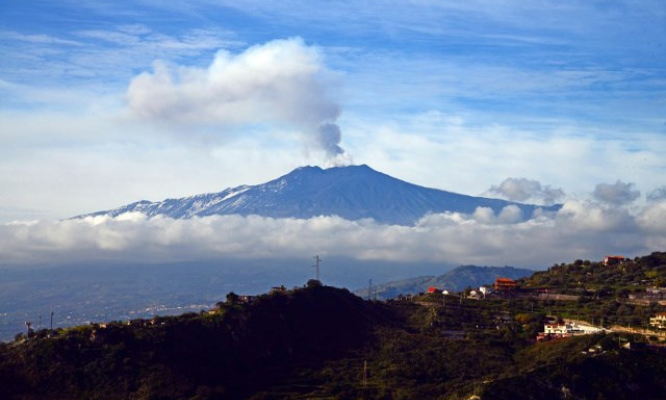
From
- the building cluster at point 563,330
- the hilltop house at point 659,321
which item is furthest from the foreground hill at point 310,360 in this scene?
the hilltop house at point 659,321

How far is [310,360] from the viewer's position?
69625 millimetres

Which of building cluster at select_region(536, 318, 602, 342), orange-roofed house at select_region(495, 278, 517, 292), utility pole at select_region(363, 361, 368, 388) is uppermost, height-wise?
orange-roofed house at select_region(495, 278, 517, 292)

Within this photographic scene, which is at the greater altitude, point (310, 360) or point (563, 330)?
point (563, 330)

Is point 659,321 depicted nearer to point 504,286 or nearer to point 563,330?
point 563,330

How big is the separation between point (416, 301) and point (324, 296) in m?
16.8

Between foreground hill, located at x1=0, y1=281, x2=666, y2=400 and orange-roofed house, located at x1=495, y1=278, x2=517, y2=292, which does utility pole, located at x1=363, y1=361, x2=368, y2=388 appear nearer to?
foreground hill, located at x1=0, y1=281, x2=666, y2=400

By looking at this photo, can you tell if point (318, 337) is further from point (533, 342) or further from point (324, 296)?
point (533, 342)

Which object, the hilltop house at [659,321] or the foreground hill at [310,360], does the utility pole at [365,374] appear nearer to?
the foreground hill at [310,360]

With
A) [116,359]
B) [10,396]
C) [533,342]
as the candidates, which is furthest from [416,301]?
[10,396]

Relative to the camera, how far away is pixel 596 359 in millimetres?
62344

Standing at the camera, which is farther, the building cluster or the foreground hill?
the building cluster

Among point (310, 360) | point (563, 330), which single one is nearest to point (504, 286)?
point (563, 330)

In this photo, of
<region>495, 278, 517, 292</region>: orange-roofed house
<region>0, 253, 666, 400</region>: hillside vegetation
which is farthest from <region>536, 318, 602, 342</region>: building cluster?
<region>495, 278, 517, 292</region>: orange-roofed house

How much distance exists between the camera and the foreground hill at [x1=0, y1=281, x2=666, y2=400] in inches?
2335
